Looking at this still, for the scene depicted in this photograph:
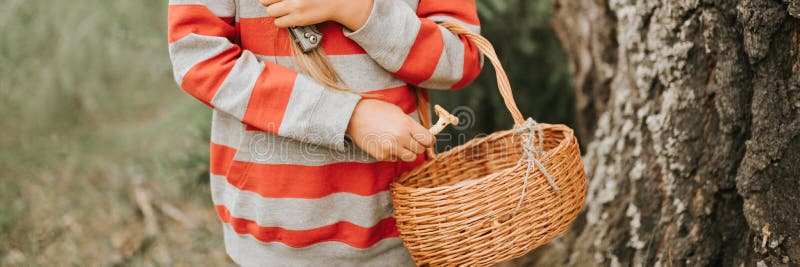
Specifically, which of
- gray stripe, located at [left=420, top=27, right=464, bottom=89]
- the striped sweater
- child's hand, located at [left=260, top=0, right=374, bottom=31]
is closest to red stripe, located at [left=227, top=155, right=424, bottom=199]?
the striped sweater

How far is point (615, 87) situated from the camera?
7.32ft

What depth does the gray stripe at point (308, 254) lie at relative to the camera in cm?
153

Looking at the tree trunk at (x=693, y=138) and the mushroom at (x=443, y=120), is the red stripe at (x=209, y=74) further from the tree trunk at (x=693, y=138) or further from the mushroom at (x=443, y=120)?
the tree trunk at (x=693, y=138)

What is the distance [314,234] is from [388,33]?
1.60 ft

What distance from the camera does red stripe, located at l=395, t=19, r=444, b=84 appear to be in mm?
1419

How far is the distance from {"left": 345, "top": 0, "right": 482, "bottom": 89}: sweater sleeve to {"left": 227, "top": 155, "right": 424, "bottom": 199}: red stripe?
233mm

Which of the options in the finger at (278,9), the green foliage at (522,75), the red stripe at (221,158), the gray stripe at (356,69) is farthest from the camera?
the green foliage at (522,75)

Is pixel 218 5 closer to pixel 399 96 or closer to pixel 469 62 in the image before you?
pixel 399 96

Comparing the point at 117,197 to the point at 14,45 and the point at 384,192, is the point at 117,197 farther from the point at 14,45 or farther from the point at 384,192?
the point at 384,192

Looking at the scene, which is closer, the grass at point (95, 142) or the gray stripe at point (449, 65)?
the gray stripe at point (449, 65)

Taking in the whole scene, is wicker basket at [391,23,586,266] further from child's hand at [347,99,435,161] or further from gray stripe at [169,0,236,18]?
gray stripe at [169,0,236,18]

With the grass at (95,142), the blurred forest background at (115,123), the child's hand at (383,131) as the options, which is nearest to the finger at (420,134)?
the child's hand at (383,131)

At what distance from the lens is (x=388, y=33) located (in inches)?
54.3

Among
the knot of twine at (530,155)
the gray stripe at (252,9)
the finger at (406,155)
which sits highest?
the gray stripe at (252,9)
